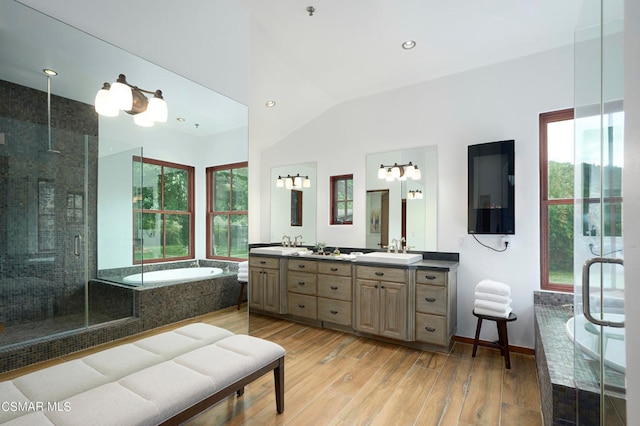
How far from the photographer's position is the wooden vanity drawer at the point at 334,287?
3.56m

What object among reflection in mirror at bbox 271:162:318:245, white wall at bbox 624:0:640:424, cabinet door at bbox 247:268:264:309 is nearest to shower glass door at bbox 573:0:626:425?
white wall at bbox 624:0:640:424

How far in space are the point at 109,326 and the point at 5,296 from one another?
0.52m

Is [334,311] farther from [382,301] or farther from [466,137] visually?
[466,137]

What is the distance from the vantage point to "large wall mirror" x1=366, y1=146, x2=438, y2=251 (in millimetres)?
3525

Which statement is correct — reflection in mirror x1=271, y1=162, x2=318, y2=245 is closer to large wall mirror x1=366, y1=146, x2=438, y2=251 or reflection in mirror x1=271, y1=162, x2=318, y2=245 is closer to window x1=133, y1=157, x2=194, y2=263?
large wall mirror x1=366, y1=146, x2=438, y2=251

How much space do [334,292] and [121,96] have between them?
9.25ft

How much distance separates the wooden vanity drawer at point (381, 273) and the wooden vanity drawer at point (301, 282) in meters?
0.67

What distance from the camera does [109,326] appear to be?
1821mm

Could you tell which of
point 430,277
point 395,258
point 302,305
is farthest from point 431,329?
point 302,305

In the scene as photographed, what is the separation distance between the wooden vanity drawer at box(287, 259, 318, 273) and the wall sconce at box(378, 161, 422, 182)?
4.63 feet

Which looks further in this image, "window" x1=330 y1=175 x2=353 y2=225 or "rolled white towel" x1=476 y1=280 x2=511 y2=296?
"window" x1=330 y1=175 x2=353 y2=225

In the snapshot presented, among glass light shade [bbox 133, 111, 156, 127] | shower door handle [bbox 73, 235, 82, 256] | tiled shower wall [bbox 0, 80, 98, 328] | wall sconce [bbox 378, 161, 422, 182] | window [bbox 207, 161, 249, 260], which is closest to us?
tiled shower wall [bbox 0, 80, 98, 328]

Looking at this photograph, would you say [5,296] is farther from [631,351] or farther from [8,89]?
[631,351]

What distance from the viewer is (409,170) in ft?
12.0
